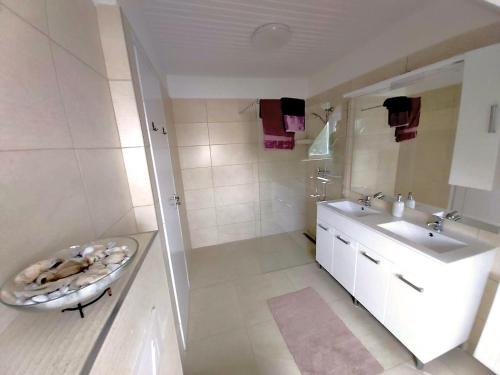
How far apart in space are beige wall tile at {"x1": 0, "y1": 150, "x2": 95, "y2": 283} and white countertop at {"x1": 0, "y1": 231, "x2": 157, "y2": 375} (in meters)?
0.12

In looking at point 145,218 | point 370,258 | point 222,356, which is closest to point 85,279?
point 145,218

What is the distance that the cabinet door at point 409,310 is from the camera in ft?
3.76

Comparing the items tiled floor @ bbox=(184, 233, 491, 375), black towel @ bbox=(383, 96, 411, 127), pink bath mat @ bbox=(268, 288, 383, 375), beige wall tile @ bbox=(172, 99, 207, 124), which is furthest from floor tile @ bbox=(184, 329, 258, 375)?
beige wall tile @ bbox=(172, 99, 207, 124)

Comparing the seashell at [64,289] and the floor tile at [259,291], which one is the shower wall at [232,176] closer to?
the floor tile at [259,291]

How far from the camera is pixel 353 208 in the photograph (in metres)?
2.11

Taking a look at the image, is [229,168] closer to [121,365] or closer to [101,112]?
[101,112]

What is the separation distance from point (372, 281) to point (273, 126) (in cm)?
177

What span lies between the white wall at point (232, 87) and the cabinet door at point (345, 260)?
2.08 m

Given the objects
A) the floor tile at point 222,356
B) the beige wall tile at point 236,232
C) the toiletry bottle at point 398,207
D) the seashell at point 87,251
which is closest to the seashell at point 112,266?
the seashell at point 87,251

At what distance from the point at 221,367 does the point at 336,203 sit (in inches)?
70.2

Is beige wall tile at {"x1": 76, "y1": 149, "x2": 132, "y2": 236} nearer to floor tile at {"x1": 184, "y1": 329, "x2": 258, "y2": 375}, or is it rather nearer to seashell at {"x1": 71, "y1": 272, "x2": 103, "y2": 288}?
seashell at {"x1": 71, "y1": 272, "x2": 103, "y2": 288}

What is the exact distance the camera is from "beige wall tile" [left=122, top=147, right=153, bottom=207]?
3.28 ft

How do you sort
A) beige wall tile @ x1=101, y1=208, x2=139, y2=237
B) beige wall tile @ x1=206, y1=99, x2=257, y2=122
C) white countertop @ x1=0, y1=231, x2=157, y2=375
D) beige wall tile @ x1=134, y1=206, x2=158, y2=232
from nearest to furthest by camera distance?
white countertop @ x1=0, y1=231, x2=157, y2=375 → beige wall tile @ x1=101, y1=208, x2=139, y2=237 → beige wall tile @ x1=134, y1=206, x2=158, y2=232 → beige wall tile @ x1=206, y1=99, x2=257, y2=122

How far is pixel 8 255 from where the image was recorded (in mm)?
412
